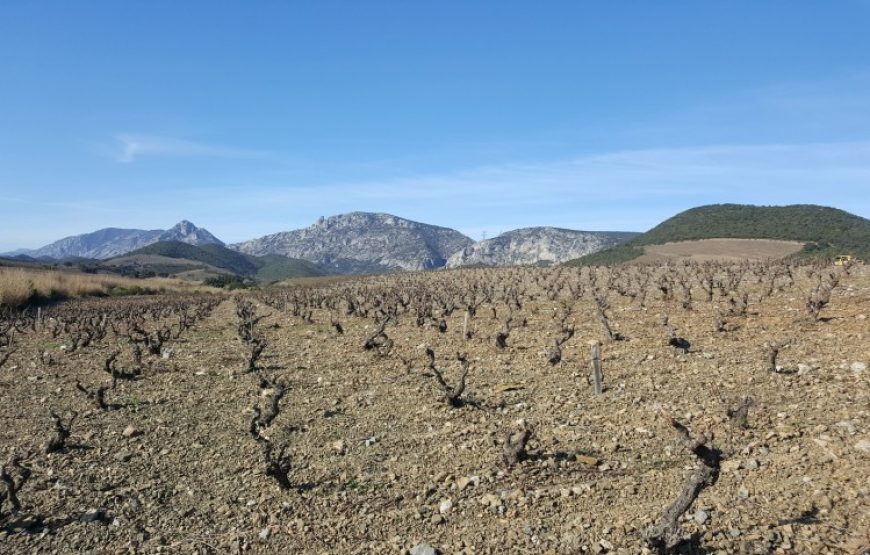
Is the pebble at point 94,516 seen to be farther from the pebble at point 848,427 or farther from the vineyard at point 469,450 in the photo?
the pebble at point 848,427

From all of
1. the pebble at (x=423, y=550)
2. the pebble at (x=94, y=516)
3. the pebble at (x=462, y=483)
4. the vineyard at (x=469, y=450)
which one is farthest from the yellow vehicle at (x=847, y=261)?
the pebble at (x=94, y=516)

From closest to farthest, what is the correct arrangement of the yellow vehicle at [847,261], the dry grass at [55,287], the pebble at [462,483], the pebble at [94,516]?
the pebble at [94,516] < the pebble at [462,483] < the yellow vehicle at [847,261] < the dry grass at [55,287]

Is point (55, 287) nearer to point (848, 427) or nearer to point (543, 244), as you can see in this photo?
point (848, 427)

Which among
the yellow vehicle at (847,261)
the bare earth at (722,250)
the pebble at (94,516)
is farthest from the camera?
the bare earth at (722,250)

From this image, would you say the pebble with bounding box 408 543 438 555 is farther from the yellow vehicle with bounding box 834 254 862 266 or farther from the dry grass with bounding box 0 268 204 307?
the dry grass with bounding box 0 268 204 307

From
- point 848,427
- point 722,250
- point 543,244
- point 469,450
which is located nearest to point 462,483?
point 469,450

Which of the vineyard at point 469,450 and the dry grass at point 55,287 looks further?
the dry grass at point 55,287

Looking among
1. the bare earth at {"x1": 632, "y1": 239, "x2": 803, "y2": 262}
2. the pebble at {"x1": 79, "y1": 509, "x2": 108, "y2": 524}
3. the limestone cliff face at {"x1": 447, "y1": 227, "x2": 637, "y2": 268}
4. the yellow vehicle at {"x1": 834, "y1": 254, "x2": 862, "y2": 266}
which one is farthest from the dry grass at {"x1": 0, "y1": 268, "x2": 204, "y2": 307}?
the limestone cliff face at {"x1": 447, "y1": 227, "x2": 637, "y2": 268}
